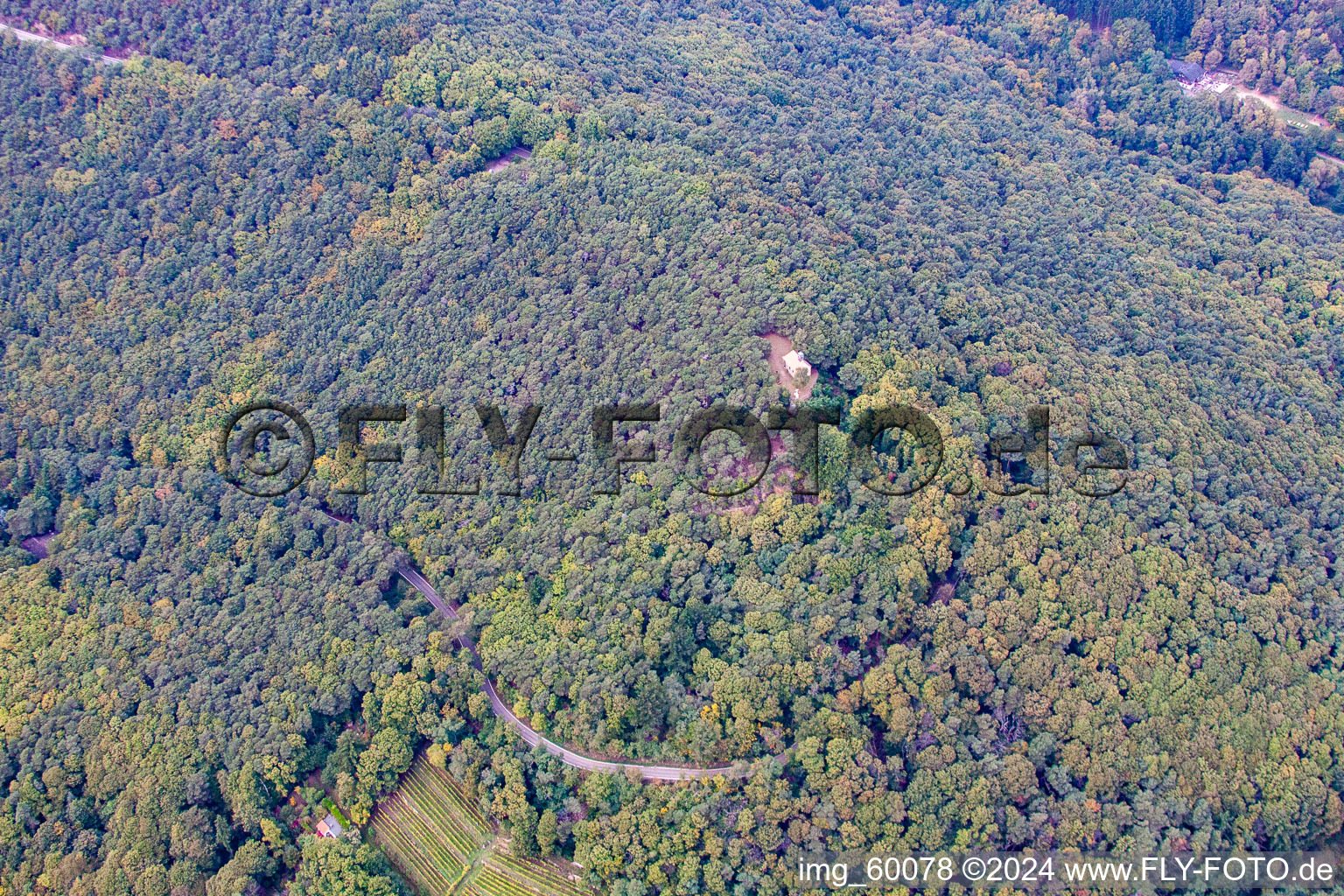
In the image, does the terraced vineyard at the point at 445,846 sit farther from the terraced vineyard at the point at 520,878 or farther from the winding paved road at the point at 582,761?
the winding paved road at the point at 582,761

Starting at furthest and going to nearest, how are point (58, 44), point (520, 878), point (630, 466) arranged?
1. point (58, 44)
2. point (630, 466)
3. point (520, 878)

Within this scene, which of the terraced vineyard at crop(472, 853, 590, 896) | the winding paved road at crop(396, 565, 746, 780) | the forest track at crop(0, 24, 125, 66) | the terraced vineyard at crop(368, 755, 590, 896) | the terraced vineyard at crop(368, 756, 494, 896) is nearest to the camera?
the terraced vineyard at crop(472, 853, 590, 896)

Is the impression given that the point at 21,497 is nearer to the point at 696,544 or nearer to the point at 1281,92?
the point at 696,544


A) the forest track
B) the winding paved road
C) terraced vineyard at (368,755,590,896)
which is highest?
the forest track

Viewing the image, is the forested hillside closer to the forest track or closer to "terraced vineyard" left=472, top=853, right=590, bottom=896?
"terraced vineyard" left=472, top=853, right=590, bottom=896

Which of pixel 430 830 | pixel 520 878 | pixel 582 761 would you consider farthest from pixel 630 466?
pixel 520 878

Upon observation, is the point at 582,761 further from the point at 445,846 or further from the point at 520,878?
the point at 445,846

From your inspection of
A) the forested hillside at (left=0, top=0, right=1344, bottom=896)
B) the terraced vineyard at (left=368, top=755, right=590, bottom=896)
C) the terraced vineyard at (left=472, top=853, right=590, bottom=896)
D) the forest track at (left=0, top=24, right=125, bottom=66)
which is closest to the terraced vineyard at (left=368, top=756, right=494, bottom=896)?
the terraced vineyard at (left=368, top=755, right=590, bottom=896)

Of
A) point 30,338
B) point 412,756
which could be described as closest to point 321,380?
point 30,338
